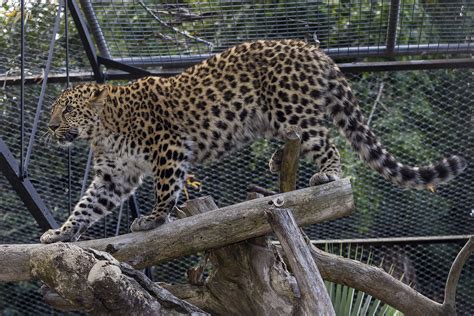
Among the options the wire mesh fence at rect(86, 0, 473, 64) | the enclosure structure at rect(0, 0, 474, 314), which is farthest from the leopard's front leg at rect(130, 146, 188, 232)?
the wire mesh fence at rect(86, 0, 473, 64)

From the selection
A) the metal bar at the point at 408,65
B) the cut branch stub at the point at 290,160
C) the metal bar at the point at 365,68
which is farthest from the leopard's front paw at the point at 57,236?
the metal bar at the point at 408,65

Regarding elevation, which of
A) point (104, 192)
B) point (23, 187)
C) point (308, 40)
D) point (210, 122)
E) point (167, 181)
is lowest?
point (23, 187)

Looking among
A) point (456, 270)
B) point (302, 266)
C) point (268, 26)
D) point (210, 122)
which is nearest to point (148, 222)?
point (210, 122)

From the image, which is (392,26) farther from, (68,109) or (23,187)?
(23,187)

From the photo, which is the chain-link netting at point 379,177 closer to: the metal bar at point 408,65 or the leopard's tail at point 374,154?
the metal bar at point 408,65

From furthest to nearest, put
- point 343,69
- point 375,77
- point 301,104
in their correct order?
1. point 375,77
2. point 343,69
3. point 301,104

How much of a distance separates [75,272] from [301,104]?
8.55ft

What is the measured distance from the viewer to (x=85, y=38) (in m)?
9.06

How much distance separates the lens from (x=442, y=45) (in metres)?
9.13

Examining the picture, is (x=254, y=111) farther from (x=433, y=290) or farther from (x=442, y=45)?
(x=433, y=290)

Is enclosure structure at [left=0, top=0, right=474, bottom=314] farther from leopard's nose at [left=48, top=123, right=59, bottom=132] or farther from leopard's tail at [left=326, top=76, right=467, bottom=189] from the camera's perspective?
leopard's tail at [left=326, top=76, right=467, bottom=189]

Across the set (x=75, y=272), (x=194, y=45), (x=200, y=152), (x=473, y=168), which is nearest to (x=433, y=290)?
(x=473, y=168)

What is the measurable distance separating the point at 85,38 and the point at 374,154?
11.6ft

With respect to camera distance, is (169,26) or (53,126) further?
(169,26)
